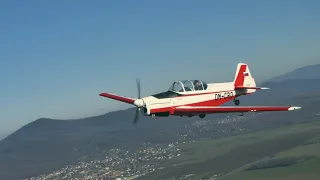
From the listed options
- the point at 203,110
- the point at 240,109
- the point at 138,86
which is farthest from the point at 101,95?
the point at 240,109

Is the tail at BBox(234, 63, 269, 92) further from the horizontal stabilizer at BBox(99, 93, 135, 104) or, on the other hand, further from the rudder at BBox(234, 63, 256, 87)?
the horizontal stabilizer at BBox(99, 93, 135, 104)

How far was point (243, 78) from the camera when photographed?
61844 mm

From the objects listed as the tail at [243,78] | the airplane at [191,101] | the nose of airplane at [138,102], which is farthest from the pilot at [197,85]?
the tail at [243,78]

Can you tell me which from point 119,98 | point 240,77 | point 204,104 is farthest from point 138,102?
point 240,77

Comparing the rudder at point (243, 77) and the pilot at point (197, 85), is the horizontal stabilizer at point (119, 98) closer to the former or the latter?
the pilot at point (197, 85)

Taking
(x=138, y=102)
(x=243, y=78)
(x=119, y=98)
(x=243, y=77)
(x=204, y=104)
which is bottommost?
(x=204, y=104)

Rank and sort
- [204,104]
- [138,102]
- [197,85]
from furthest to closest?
[204,104], [197,85], [138,102]

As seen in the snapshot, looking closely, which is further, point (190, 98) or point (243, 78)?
point (243, 78)

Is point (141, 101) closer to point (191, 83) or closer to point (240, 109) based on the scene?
point (191, 83)

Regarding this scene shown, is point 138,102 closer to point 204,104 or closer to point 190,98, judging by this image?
point 190,98

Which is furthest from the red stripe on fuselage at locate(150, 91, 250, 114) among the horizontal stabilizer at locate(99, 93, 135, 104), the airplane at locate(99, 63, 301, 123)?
the horizontal stabilizer at locate(99, 93, 135, 104)

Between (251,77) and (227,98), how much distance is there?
7685 millimetres

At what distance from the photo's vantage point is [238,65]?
207 ft

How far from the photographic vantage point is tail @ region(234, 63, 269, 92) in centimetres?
6097
